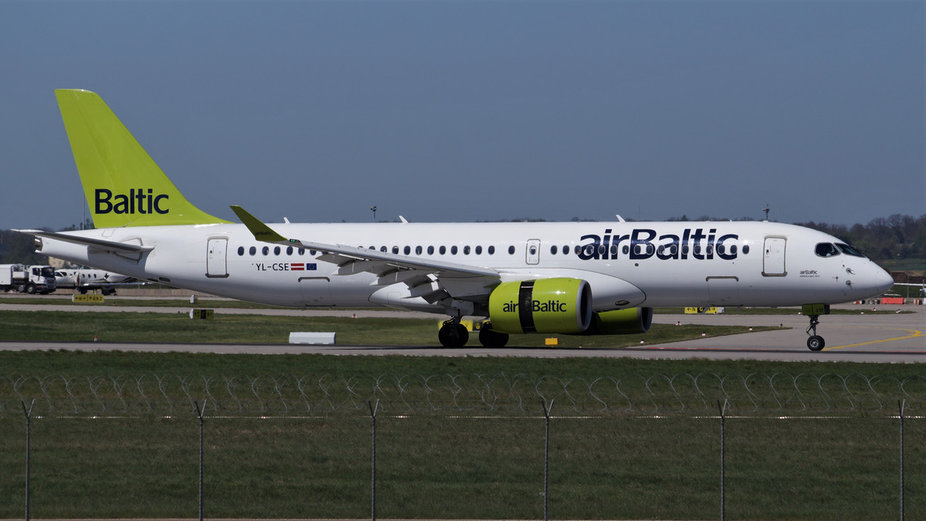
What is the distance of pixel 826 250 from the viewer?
3750 cm

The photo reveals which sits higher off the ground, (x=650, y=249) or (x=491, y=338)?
(x=650, y=249)

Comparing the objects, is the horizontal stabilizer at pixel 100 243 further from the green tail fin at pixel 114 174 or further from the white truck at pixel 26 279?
the white truck at pixel 26 279

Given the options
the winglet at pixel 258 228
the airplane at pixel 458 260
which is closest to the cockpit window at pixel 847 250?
the airplane at pixel 458 260

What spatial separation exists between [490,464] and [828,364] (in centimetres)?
1603

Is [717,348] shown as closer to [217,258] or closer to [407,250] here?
[407,250]

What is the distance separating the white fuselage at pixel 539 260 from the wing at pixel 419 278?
0.12 m

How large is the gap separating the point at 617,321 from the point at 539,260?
357 cm

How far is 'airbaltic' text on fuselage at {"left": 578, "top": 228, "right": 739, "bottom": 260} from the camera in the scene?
124 ft

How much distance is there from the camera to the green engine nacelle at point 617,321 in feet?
132

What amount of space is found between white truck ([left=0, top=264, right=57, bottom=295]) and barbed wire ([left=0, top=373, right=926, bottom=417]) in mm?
105657

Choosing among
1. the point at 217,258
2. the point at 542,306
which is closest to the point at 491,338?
the point at 542,306

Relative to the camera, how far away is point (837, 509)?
16.4 m

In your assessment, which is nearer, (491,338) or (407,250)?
(491,338)

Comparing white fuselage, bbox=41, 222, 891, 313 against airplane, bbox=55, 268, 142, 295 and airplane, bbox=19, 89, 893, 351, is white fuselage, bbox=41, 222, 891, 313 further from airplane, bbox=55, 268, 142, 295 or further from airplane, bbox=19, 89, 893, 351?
airplane, bbox=55, 268, 142, 295
